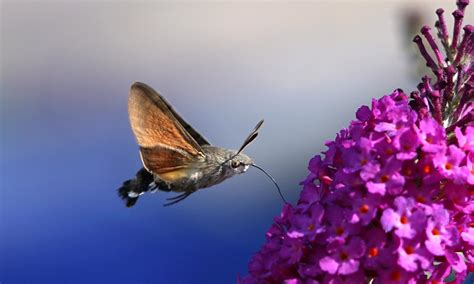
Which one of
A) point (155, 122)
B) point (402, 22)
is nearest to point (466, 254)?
point (155, 122)

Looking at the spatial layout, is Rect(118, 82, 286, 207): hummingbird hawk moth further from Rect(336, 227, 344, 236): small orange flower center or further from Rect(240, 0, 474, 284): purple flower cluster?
Rect(336, 227, 344, 236): small orange flower center

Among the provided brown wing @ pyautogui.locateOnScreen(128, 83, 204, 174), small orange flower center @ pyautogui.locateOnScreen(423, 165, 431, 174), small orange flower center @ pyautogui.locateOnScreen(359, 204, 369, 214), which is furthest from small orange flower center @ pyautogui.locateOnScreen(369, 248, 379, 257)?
brown wing @ pyautogui.locateOnScreen(128, 83, 204, 174)

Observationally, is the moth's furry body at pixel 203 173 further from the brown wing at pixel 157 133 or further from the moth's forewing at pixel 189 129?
the moth's forewing at pixel 189 129

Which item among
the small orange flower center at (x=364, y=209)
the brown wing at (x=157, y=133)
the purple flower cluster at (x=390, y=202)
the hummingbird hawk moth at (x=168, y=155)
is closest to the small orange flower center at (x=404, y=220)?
the purple flower cluster at (x=390, y=202)

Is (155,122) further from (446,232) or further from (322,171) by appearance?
(446,232)

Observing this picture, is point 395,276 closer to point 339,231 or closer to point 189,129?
point 339,231

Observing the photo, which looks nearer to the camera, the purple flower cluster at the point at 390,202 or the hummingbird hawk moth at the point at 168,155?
the purple flower cluster at the point at 390,202

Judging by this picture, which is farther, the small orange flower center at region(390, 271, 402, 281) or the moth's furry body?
the moth's furry body

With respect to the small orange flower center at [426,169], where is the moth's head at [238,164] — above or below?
above
